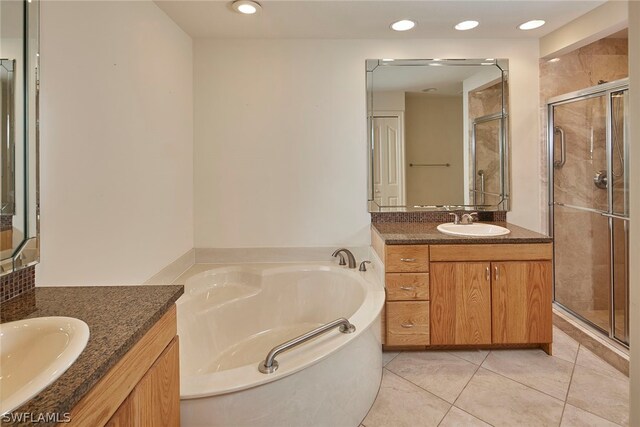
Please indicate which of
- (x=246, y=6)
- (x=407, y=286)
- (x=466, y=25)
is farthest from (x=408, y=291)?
(x=246, y=6)

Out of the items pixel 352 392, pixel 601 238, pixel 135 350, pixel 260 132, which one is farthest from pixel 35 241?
pixel 601 238

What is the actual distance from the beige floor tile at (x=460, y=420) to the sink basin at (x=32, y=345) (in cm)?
159

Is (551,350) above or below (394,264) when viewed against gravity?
below

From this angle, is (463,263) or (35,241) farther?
(463,263)

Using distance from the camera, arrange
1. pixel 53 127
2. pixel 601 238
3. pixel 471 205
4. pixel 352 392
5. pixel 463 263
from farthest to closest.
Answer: pixel 471 205, pixel 601 238, pixel 463 263, pixel 352 392, pixel 53 127

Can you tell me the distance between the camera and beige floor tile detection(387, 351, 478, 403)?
6.16 feet

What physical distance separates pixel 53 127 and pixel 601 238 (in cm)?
345

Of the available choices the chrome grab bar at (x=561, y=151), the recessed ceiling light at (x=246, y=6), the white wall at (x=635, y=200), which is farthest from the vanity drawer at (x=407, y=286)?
the recessed ceiling light at (x=246, y=6)

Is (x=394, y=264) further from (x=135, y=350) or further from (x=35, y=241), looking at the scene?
A: (x=35, y=241)

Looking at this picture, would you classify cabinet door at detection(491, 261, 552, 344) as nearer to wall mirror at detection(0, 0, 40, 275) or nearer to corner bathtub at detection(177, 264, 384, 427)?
corner bathtub at detection(177, 264, 384, 427)

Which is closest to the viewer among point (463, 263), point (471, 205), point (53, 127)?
point (53, 127)

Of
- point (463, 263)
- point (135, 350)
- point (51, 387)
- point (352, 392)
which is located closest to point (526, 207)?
point (463, 263)

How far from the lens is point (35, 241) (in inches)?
44.6

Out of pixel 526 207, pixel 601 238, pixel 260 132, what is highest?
pixel 260 132
